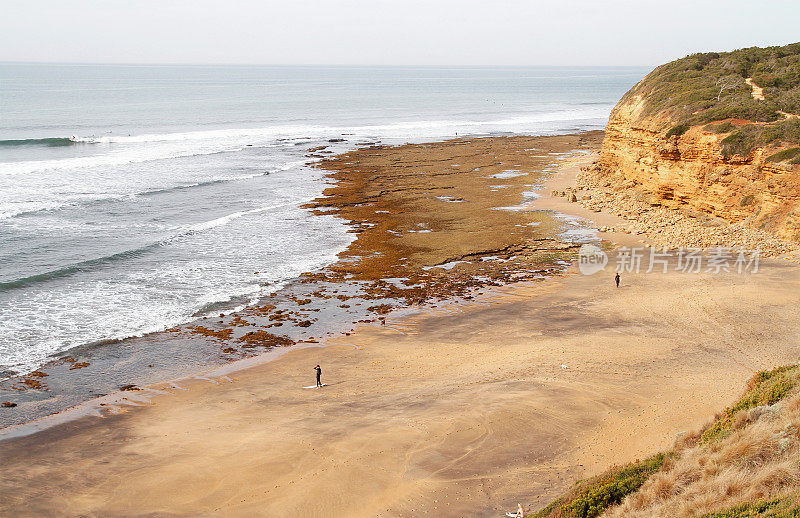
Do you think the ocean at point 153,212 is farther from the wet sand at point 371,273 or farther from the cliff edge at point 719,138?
the cliff edge at point 719,138

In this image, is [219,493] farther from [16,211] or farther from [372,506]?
[16,211]

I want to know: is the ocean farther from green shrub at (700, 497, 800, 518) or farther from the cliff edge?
green shrub at (700, 497, 800, 518)

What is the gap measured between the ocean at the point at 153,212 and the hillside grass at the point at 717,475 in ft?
60.6

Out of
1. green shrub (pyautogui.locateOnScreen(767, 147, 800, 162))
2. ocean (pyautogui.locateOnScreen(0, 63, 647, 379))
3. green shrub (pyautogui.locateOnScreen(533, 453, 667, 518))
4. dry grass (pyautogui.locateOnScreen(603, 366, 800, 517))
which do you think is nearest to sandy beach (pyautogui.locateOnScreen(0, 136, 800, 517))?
green shrub (pyautogui.locateOnScreen(533, 453, 667, 518))

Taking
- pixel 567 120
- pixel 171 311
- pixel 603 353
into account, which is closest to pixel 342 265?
pixel 171 311

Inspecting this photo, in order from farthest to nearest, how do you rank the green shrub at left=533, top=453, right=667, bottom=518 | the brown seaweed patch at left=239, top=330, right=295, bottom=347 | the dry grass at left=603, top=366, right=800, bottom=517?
the brown seaweed patch at left=239, top=330, right=295, bottom=347 < the green shrub at left=533, top=453, right=667, bottom=518 < the dry grass at left=603, top=366, right=800, bottom=517

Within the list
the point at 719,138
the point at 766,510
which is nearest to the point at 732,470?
the point at 766,510

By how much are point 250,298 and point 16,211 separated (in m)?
22.6

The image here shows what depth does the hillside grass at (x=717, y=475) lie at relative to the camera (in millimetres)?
8211

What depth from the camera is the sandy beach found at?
13414 mm

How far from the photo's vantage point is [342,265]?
3020 centimetres

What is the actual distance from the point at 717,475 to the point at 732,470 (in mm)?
227

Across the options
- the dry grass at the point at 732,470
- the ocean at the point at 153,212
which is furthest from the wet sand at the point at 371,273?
the dry grass at the point at 732,470

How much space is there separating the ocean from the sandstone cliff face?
62.3ft
